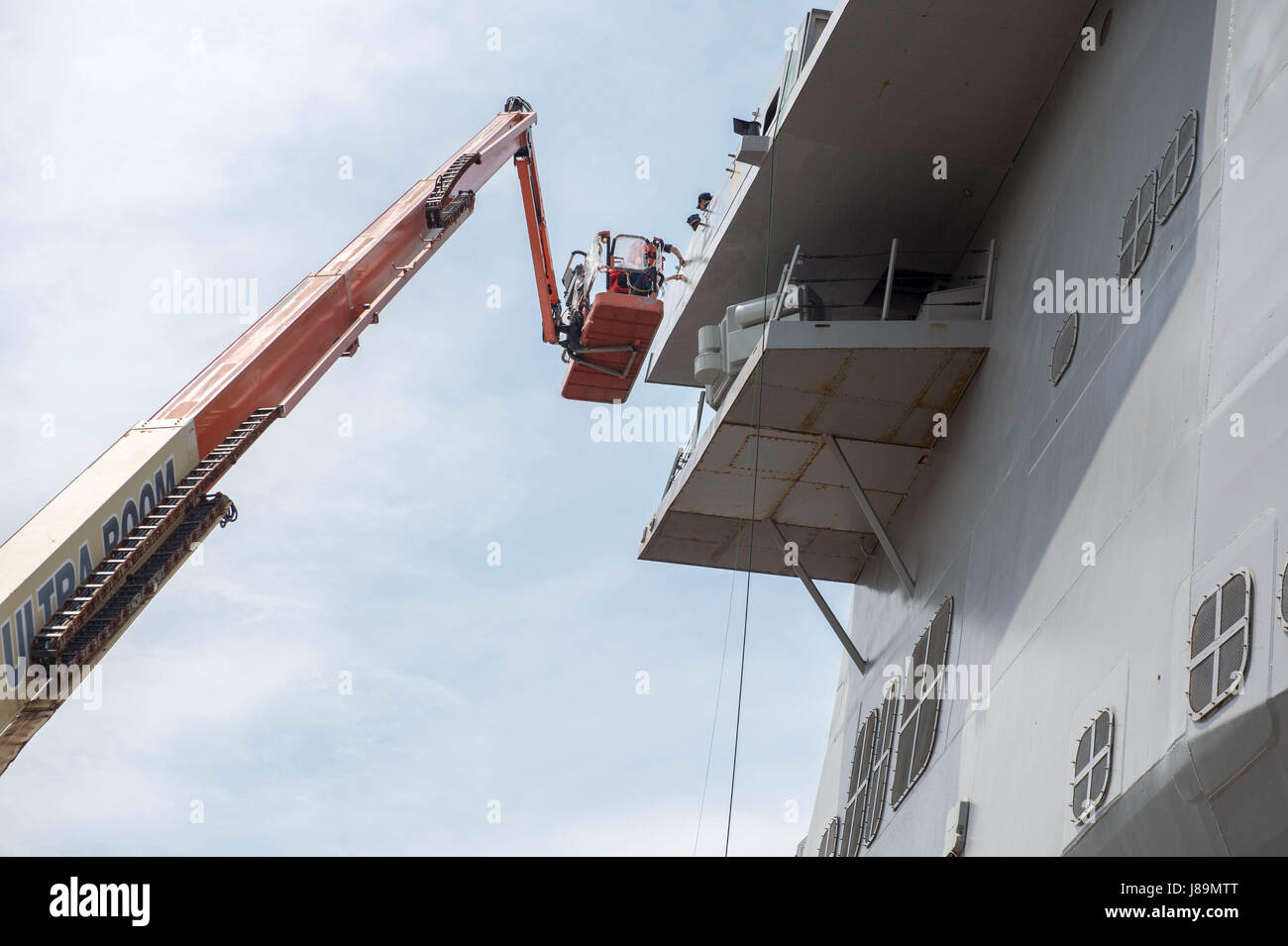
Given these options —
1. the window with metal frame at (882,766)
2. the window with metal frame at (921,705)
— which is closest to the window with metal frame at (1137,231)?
the window with metal frame at (921,705)

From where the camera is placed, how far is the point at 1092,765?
7836 mm

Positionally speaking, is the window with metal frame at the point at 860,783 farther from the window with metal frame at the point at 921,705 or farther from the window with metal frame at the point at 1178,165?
the window with metal frame at the point at 1178,165

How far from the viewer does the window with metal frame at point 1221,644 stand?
618 cm

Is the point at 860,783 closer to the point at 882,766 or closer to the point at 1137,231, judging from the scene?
the point at 882,766

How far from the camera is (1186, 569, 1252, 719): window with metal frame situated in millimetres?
6176

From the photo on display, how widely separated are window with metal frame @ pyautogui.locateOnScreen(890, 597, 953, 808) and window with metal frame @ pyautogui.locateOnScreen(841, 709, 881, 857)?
123cm

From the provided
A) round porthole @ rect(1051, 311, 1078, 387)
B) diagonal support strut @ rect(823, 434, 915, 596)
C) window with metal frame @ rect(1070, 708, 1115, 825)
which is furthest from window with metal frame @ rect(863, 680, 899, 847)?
window with metal frame @ rect(1070, 708, 1115, 825)

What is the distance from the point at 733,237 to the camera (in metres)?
15.7

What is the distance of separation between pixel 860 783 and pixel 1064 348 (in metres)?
5.96

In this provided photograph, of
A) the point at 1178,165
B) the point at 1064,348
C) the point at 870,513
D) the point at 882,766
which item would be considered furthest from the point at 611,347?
the point at 1178,165

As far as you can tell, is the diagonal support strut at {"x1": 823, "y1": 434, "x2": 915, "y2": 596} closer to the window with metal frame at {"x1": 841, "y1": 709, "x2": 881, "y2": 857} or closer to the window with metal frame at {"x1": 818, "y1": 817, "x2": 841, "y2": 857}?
the window with metal frame at {"x1": 841, "y1": 709, "x2": 881, "y2": 857}

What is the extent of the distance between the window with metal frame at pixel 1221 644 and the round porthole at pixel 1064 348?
3986 millimetres

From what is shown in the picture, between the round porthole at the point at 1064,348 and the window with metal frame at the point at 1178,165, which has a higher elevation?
the window with metal frame at the point at 1178,165
